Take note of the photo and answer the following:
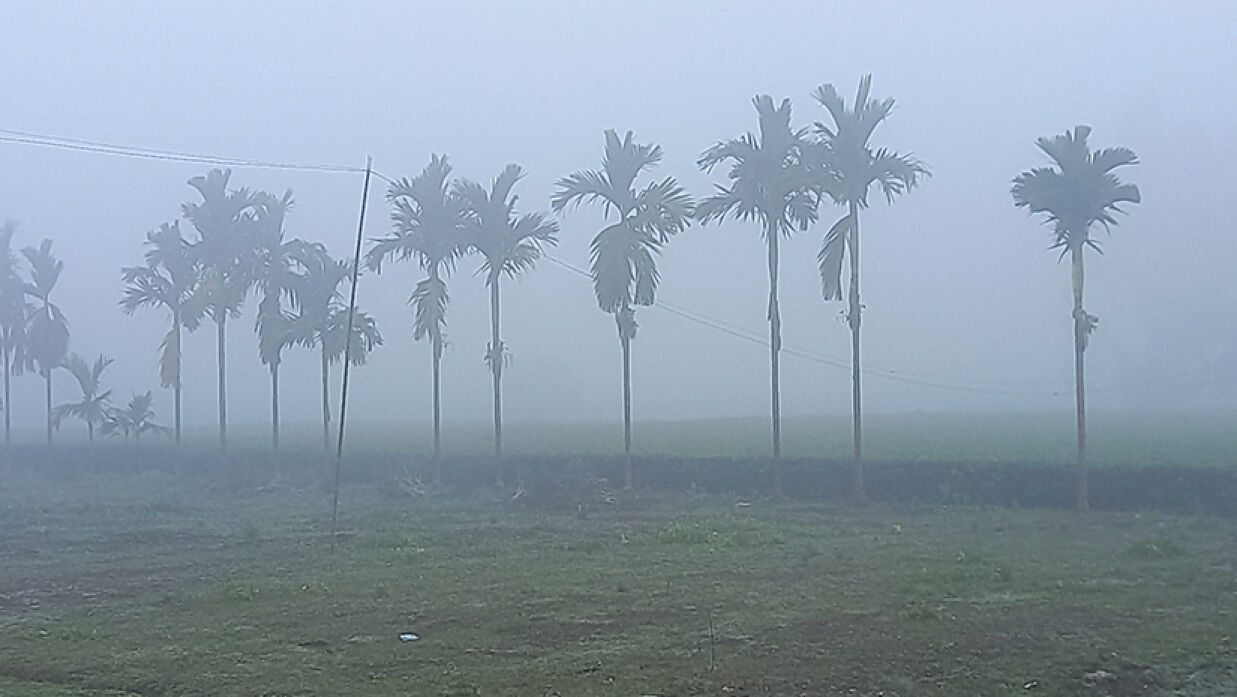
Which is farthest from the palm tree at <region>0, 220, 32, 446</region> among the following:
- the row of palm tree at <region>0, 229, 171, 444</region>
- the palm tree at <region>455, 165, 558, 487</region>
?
the palm tree at <region>455, 165, 558, 487</region>

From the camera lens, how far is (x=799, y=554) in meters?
22.4

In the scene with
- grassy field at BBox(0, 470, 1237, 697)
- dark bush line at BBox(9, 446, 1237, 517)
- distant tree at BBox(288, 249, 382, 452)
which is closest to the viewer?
grassy field at BBox(0, 470, 1237, 697)

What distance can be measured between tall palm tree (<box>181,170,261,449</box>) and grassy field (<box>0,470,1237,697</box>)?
1794 centimetres

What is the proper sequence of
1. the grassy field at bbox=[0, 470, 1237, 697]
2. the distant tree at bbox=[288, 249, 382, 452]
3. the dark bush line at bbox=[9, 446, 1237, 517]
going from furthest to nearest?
the distant tree at bbox=[288, 249, 382, 452] < the dark bush line at bbox=[9, 446, 1237, 517] < the grassy field at bbox=[0, 470, 1237, 697]

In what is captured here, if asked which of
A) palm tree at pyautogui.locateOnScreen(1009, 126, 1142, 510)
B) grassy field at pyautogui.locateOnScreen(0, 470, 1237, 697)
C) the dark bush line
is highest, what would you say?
palm tree at pyautogui.locateOnScreen(1009, 126, 1142, 510)

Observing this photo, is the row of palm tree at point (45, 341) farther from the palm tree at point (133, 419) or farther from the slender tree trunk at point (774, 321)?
the slender tree trunk at point (774, 321)

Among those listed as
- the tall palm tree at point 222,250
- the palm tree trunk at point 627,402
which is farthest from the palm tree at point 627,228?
the tall palm tree at point 222,250

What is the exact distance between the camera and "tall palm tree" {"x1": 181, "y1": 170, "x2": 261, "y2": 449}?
157 feet

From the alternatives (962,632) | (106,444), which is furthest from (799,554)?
(106,444)

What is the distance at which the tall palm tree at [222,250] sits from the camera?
157 ft

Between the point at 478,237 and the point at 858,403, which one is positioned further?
the point at 478,237

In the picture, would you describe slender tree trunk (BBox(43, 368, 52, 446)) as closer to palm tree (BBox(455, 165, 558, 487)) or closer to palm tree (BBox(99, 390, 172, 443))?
palm tree (BBox(99, 390, 172, 443))

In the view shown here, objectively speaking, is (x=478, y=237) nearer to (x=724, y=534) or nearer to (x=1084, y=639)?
(x=724, y=534)

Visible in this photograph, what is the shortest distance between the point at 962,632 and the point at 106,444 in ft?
170
